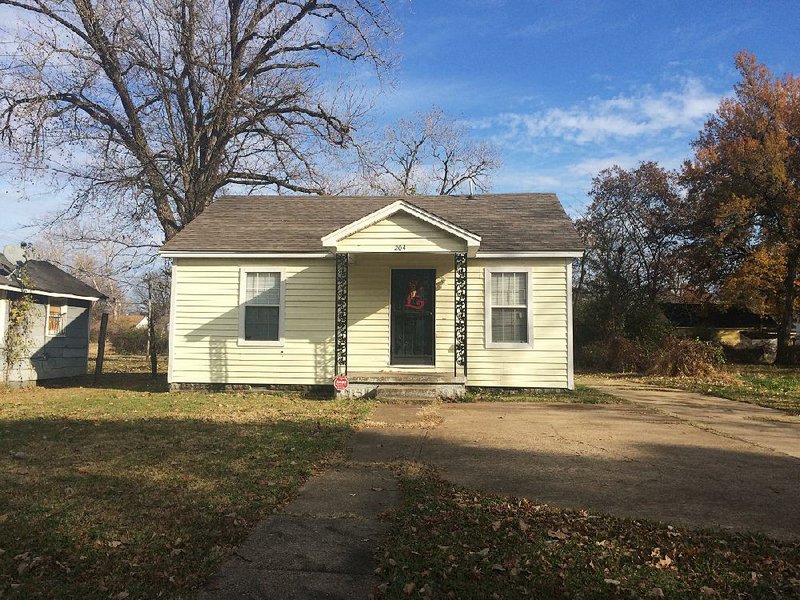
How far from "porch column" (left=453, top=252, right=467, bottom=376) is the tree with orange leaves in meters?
17.0

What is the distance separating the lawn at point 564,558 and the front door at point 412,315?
26.2 feet

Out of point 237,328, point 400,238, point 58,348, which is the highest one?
point 400,238

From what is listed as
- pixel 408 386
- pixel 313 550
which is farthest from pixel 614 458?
pixel 408 386

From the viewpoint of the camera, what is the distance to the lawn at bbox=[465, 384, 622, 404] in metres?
11.5

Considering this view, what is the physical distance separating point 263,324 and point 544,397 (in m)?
6.25

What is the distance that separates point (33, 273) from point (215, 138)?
851 cm

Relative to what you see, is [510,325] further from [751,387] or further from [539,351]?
[751,387]

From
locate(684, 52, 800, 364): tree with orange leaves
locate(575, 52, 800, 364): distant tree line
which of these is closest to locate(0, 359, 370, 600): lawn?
locate(575, 52, 800, 364): distant tree line

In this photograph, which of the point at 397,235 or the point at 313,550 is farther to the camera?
the point at 397,235

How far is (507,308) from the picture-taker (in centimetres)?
1240

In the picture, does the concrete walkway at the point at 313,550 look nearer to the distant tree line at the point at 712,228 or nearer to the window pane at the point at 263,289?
the window pane at the point at 263,289

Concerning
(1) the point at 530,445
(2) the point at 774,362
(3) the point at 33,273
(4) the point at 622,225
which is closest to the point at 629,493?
(1) the point at 530,445

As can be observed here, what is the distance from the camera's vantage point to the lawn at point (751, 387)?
1175 centimetres

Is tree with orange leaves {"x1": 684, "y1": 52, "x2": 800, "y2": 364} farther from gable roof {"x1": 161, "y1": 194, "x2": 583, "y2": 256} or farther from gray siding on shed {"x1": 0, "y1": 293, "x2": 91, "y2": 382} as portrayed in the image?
gray siding on shed {"x1": 0, "y1": 293, "x2": 91, "y2": 382}
